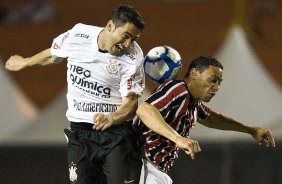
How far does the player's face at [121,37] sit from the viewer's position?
280cm

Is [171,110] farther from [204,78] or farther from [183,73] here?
[183,73]

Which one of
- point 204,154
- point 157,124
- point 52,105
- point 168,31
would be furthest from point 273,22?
point 157,124

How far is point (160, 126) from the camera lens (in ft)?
8.56

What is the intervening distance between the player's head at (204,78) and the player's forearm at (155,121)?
249mm

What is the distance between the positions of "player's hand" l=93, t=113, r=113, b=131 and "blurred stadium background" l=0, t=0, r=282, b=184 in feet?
5.07

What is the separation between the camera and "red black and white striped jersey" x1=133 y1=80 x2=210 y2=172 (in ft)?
9.13

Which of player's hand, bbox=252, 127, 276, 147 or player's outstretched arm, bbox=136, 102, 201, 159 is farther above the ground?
player's outstretched arm, bbox=136, 102, 201, 159

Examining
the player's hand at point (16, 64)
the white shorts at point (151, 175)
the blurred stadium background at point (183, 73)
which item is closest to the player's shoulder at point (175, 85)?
the white shorts at point (151, 175)

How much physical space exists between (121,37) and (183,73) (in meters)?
1.79

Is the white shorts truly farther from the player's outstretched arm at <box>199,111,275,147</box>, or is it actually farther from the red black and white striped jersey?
the player's outstretched arm at <box>199,111,275,147</box>

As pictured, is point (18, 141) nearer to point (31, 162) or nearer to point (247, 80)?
point (31, 162)

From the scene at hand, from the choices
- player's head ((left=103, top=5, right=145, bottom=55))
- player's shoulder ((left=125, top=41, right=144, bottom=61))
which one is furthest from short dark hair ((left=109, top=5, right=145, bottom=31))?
player's shoulder ((left=125, top=41, right=144, bottom=61))

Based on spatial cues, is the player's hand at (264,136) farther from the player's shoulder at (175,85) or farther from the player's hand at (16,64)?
the player's hand at (16,64)

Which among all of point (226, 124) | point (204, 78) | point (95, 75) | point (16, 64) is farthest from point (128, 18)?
point (226, 124)
